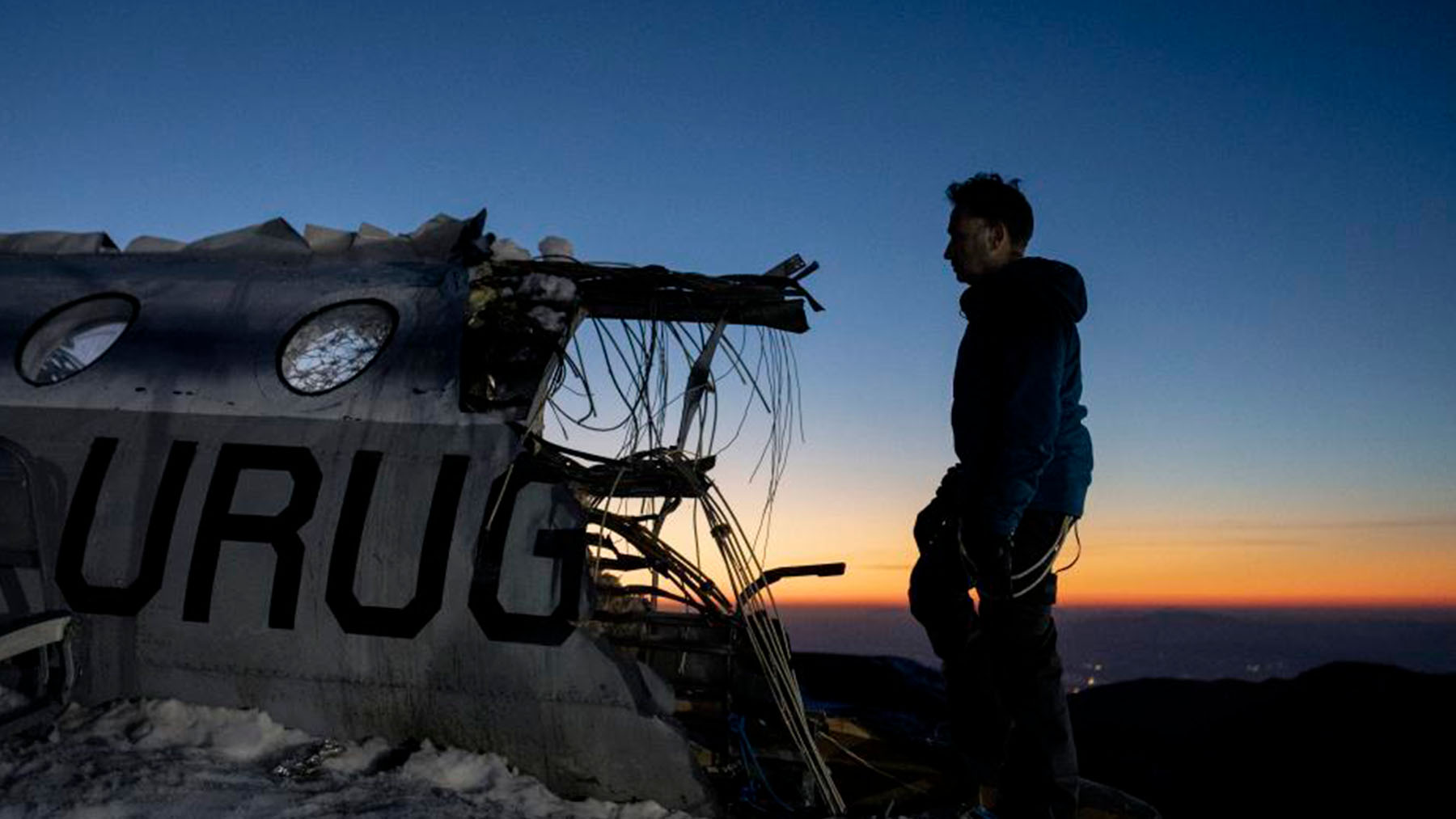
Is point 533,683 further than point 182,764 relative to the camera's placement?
Yes

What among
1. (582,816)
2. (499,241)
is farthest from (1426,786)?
(499,241)

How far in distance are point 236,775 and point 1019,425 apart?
3580mm

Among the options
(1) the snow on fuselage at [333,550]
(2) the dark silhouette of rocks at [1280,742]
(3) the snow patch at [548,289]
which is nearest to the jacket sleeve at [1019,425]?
(1) the snow on fuselage at [333,550]

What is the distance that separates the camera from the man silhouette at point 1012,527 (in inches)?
145

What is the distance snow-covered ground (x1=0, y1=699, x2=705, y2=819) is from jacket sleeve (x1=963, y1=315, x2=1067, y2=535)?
2.07 m

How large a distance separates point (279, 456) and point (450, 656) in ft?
4.54

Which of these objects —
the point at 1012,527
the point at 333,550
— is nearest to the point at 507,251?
the point at 333,550

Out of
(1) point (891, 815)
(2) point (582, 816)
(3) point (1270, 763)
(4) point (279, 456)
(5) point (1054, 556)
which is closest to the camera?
(5) point (1054, 556)

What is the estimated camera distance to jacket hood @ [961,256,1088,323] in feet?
12.5

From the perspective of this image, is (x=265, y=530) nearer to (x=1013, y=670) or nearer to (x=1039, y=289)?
(x=1013, y=670)

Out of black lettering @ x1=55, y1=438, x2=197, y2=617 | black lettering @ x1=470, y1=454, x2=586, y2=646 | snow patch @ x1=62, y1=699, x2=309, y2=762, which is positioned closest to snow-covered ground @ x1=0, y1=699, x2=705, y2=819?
snow patch @ x1=62, y1=699, x2=309, y2=762

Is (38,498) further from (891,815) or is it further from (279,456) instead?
(891,815)

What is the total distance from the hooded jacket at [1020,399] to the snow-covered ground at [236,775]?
83.1 inches

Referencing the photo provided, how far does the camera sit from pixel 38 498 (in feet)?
15.8
